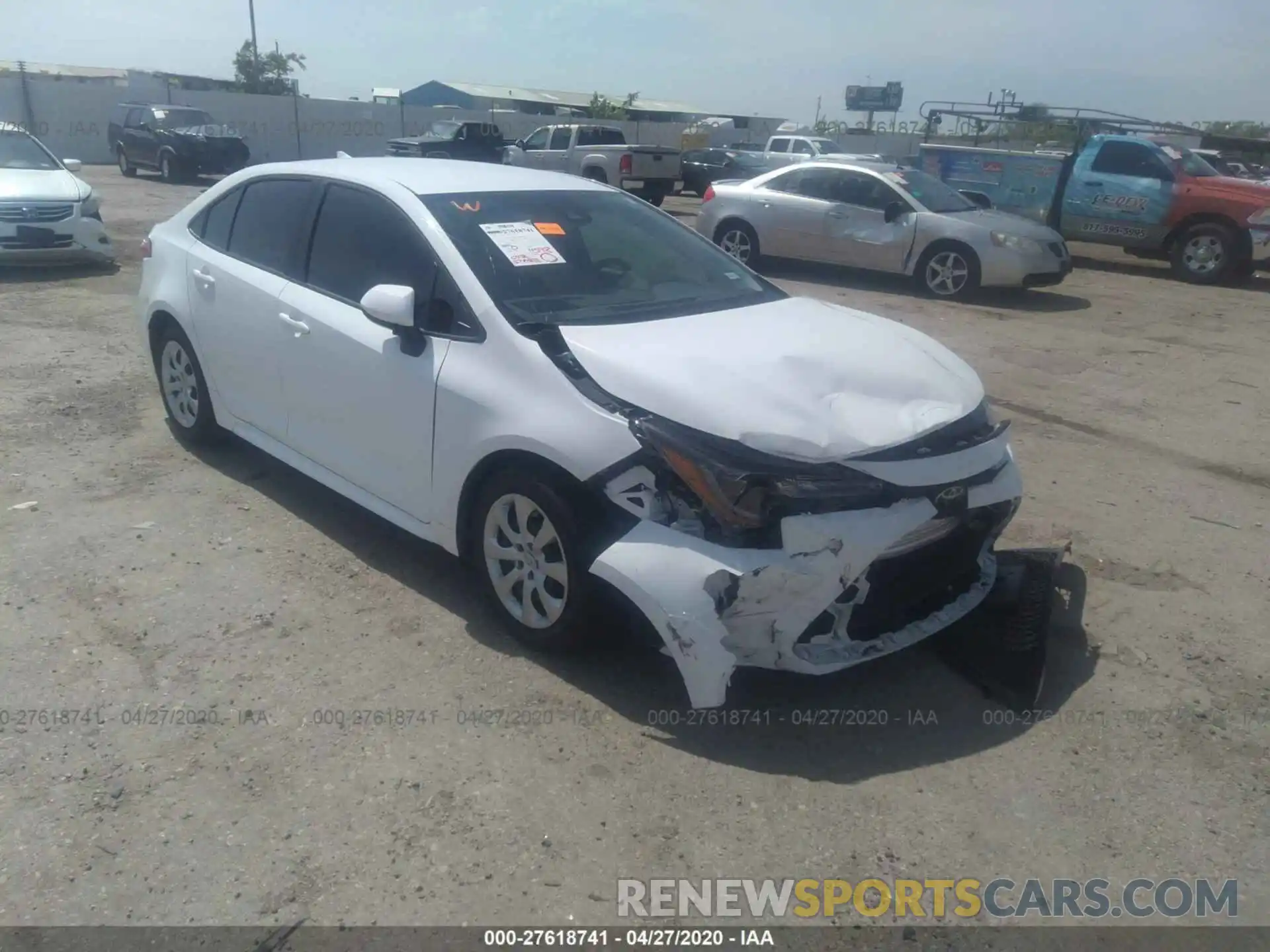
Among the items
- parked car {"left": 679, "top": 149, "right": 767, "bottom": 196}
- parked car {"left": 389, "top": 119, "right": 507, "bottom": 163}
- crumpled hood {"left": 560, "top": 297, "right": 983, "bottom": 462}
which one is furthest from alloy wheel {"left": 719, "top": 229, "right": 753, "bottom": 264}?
parked car {"left": 389, "top": 119, "right": 507, "bottom": 163}

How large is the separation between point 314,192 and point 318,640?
2146mm

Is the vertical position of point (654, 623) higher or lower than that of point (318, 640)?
higher

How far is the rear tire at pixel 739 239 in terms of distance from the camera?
45.4 feet

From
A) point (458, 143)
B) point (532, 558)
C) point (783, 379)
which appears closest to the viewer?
point (783, 379)

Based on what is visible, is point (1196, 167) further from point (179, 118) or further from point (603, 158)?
point (179, 118)

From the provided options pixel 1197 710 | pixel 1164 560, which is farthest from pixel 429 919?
pixel 1164 560

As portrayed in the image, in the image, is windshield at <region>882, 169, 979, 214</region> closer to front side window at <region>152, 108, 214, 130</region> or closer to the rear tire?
the rear tire

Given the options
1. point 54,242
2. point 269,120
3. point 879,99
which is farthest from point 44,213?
point 879,99

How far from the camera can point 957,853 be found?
294 cm

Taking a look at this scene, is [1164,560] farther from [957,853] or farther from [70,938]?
[70,938]

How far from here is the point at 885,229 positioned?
1266cm

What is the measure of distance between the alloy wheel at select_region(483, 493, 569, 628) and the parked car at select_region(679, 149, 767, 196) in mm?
23093

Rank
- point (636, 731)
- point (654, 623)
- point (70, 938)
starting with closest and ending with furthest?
1. point (70, 938)
2. point (654, 623)
3. point (636, 731)

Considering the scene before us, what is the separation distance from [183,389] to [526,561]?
2.94 m
